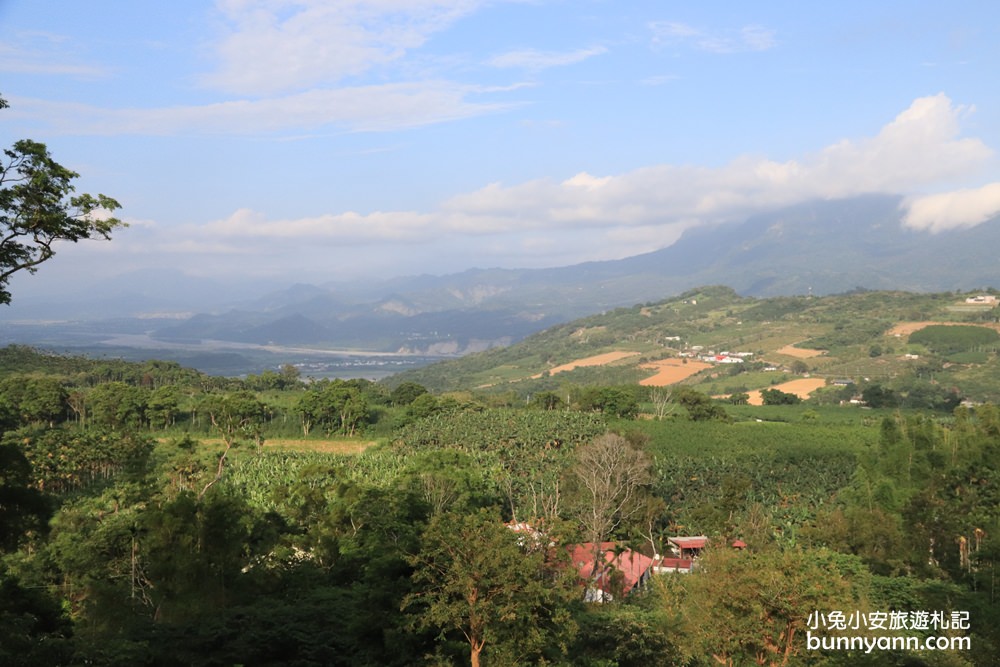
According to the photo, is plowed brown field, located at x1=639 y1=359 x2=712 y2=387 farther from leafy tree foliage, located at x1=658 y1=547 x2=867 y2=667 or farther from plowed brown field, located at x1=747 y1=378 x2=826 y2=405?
leafy tree foliage, located at x1=658 y1=547 x2=867 y2=667

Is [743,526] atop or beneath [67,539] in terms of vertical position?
beneath

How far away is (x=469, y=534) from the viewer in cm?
1141

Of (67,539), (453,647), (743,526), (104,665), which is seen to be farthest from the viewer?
(743,526)

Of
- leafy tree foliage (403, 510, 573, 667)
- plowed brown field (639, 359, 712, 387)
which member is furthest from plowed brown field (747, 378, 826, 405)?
leafy tree foliage (403, 510, 573, 667)

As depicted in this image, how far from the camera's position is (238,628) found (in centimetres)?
1252

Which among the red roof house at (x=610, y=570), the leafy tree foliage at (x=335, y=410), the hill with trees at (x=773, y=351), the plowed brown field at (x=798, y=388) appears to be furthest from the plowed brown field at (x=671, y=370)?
the red roof house at (x=610, y=570)

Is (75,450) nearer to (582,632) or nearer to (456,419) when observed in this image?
(456,419)

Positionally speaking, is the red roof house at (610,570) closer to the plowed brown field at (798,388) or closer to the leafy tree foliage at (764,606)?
the leafy tree foliage at (764,606)

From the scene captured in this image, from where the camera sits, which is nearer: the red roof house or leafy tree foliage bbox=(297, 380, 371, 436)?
the red roof house

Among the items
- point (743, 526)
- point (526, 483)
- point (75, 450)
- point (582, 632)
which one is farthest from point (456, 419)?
point (582, 632)

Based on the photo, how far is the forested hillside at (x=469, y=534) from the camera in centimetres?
1138

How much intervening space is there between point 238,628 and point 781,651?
9.04m

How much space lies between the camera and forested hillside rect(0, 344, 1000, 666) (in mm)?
11375

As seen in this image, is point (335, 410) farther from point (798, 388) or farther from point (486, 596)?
point (798, 388)
